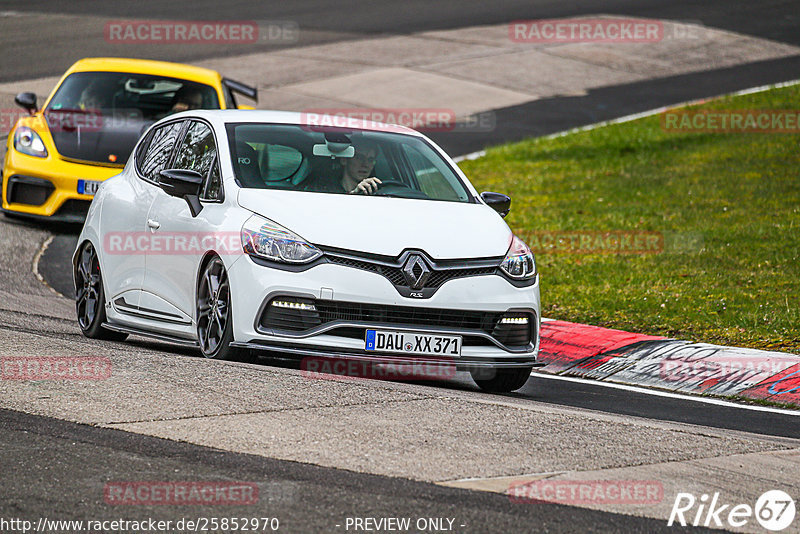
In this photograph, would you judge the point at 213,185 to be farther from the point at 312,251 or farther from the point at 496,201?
the point at 496,201

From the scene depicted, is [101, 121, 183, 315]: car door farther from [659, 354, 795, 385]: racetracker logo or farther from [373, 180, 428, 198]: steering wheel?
[659, 354, 795, 385]: racetracker logo

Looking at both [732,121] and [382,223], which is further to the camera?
[732,121]

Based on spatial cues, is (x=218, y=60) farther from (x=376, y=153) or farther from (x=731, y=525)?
(x=731, y=525)

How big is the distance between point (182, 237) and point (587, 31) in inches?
956

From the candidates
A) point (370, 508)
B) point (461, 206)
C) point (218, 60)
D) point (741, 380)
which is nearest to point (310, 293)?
point (461, 206)

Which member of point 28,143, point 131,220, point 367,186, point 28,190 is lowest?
point 28,190

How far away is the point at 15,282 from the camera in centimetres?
1164

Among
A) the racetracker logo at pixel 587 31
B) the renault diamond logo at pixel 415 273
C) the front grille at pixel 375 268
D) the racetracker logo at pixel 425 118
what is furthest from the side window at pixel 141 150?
the racetracker logo at pixel 587 31

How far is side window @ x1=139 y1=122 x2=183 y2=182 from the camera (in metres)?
9.01

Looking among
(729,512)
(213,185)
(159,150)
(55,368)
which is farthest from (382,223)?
(729,512)

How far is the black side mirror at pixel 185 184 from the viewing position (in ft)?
26.5

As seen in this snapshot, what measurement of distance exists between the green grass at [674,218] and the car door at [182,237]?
12.2 ft

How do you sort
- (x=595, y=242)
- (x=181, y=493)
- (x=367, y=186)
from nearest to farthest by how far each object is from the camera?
(x=181, y=493), (x=367, y=186), (x=595, y=242)

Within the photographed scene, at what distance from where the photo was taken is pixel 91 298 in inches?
369
